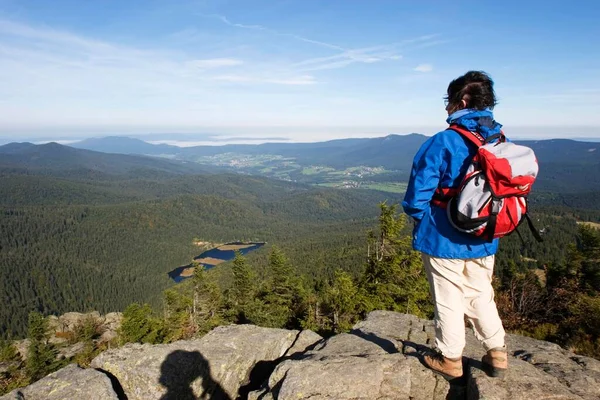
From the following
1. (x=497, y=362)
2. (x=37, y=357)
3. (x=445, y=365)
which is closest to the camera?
(x=497, y=362)

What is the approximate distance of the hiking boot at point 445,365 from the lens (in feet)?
18.3

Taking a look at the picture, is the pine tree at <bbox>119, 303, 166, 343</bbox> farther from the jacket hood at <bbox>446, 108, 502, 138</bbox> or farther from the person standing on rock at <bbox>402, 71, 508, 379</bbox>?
the jacket hood at <bbox>446, 108, 502, 138</bbox>

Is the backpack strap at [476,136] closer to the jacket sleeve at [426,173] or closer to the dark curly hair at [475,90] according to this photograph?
the jacket sleeve at [426,173]

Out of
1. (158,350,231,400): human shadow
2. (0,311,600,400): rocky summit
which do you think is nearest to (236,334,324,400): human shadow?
(0,311,600,400): rocky summit

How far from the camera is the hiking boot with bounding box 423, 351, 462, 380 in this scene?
5.58 meters

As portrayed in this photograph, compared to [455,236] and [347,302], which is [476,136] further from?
[347,302]

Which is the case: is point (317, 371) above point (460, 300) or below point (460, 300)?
below

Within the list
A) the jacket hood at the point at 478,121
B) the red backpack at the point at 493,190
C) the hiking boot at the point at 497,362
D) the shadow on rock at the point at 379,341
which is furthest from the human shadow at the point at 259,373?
the jacket hood at the point at 478,121

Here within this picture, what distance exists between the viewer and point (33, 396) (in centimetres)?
766

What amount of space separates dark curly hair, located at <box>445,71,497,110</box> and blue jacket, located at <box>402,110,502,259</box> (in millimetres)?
157

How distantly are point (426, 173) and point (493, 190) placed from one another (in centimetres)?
82

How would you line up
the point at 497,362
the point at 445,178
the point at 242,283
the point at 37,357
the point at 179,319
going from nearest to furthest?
the point at 445,178 < the point at 497,362 < the point at 179,319 < the point at 242,283 < the point at 37,357

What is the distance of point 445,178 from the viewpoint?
4.66m

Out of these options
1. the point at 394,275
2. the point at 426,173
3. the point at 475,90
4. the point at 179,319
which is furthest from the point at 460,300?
the point at 179,319
